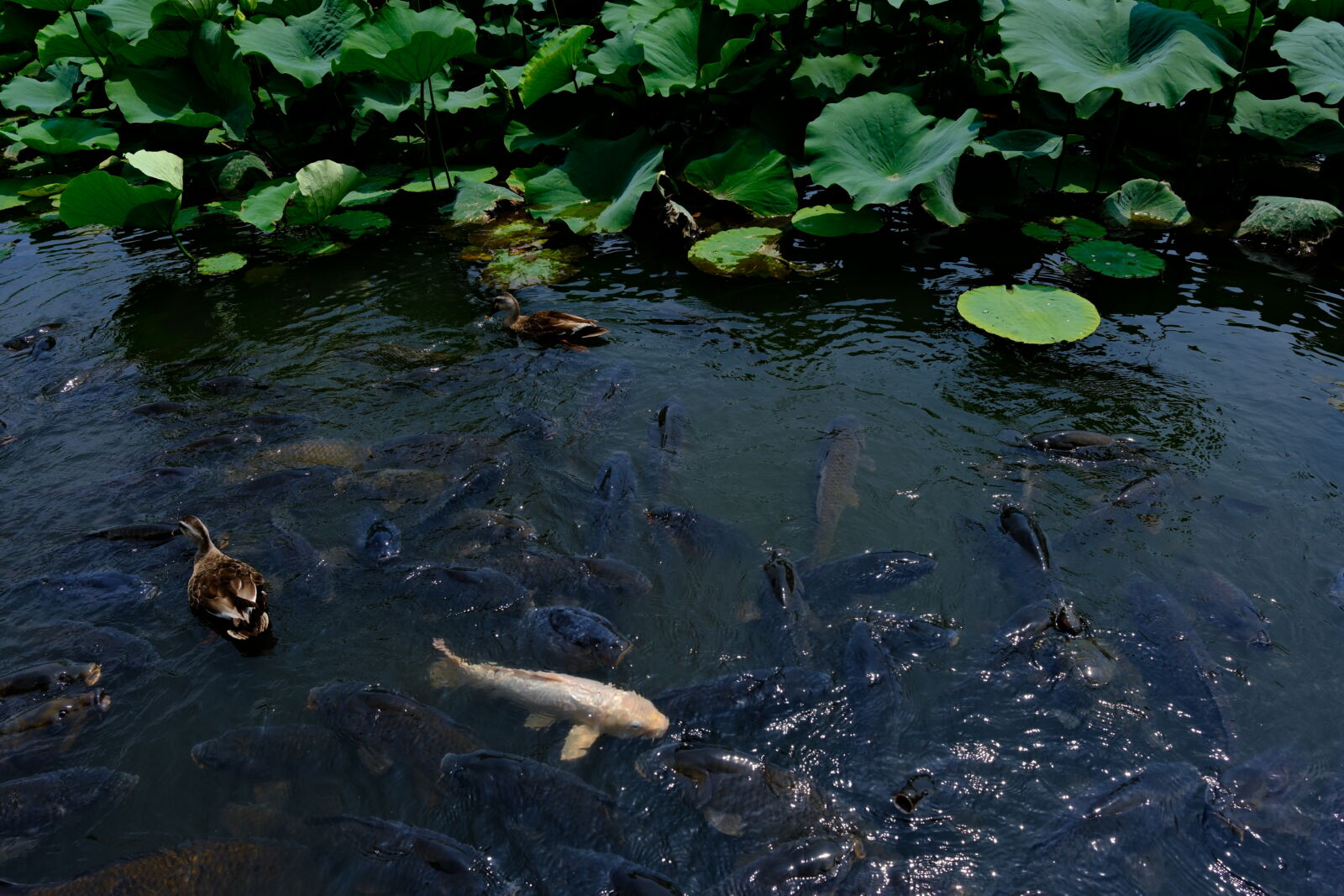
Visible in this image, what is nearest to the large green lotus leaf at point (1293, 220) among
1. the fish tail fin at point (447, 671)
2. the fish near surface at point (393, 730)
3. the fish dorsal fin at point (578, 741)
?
the fish dorsal fin at point (578, 741)

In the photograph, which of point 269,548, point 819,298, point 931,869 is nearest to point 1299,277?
point 819,298

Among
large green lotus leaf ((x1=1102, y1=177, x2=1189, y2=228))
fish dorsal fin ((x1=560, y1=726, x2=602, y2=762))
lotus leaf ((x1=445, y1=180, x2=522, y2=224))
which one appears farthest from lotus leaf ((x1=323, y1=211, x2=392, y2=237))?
large green lotus leaf ((x1=1102, y1=177, x2=1189, y2=228))

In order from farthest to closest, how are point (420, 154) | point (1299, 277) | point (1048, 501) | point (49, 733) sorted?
point (420, 154)
point (1299, 277)
point (1048, 501)
point (49, 733)

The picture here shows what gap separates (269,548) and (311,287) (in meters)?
4.52

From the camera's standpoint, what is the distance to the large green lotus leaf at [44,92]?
37.1 ft

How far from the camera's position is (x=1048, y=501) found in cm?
485

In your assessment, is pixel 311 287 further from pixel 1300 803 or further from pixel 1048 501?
pixel 1300 803

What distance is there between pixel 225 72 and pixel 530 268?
4.88 metres

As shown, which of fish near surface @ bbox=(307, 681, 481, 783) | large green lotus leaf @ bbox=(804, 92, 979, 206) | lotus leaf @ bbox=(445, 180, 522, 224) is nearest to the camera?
fish near surface @ bbox=(307, 681, 481, 783)

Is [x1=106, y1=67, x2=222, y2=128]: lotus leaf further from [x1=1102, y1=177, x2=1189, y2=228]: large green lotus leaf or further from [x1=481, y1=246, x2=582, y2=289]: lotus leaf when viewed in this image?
[x1=1102, y1=177, x2=1189, y2=228]: large green lotus leaf

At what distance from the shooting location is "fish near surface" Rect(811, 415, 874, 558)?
470 cm


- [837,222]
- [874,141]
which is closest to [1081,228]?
[874,141]

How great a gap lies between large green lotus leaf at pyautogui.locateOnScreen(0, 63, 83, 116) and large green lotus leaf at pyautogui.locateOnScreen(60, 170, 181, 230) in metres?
4.63

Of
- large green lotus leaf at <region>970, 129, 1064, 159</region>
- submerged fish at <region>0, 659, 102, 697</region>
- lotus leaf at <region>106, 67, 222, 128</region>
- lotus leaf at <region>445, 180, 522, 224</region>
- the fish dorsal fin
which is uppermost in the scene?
large green lotus leaf at <region>970, 129, 1064, 159</region>
